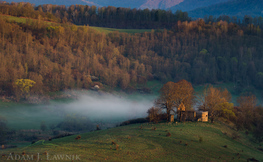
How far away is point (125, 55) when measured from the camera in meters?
160

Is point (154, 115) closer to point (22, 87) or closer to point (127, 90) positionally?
point (22, 87)

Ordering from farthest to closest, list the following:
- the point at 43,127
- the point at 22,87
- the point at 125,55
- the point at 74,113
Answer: the point at 125,55 → the point at 22,87 → the point at 74,113 → the point at 43,127

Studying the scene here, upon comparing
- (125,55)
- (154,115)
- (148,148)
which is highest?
(125,55)

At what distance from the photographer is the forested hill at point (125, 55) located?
122 meters

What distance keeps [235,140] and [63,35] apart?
125 meters

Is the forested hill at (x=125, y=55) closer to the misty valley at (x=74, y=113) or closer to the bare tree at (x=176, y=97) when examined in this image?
the misty valley at (x=74, y=113)

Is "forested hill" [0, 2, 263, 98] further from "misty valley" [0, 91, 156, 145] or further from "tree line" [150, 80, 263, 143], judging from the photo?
"tree line" [150, 80, 263, 143]

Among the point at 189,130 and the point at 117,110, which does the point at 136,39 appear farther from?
the point at 189,130

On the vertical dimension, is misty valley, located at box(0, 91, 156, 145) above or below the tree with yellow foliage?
below

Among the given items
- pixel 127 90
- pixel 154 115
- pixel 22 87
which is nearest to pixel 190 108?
pixel 154 115

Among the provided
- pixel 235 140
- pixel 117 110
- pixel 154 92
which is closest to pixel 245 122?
pixel 235 140

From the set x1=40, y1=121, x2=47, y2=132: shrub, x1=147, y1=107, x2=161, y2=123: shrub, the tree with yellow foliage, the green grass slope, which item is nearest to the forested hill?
the tree with yellow foliage

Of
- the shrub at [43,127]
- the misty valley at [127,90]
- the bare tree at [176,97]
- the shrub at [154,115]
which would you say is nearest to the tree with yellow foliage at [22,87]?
the misty valley at [127,90]

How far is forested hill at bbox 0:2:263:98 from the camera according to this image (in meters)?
122
